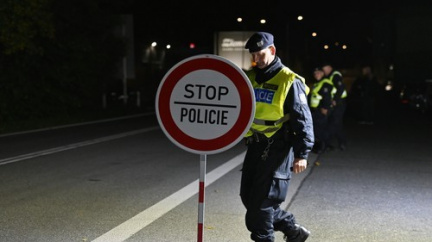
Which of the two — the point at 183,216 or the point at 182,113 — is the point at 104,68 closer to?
the point at 183,216

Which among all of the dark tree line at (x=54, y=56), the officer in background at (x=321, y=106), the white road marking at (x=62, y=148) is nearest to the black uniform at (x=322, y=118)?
the officer in background at (x=321, y=106)

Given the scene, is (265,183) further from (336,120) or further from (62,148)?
(62,148)

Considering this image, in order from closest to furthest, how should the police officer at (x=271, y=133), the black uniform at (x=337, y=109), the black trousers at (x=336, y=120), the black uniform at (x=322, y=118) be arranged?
the police officer at (x=271, y=133)
the black uniform at (x=322, y=118)
the black uniform at (x=337, y=109)
the black trousers at (x=336, y=120)

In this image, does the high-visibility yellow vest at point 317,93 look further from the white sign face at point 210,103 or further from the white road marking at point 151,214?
the white sign face at point 210,103

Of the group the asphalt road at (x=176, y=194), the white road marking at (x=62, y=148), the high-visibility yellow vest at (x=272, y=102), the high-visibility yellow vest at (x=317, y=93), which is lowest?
the white road marking at (x=62, y=148)

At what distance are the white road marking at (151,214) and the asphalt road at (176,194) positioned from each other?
1 cm

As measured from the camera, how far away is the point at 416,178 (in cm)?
945

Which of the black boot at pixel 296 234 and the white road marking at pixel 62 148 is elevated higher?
the black boot at pixel 296 234

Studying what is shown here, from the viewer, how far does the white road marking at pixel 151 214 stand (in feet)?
19.7

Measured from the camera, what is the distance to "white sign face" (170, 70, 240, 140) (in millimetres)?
3840

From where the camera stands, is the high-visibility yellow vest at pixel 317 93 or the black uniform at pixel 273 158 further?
the high-visibility yellow vest at pixel 317 93

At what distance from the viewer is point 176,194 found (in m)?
8.13

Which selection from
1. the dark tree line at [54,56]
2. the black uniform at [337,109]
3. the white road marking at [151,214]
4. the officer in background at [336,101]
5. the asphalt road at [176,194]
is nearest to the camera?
the white road marking at [151,214]

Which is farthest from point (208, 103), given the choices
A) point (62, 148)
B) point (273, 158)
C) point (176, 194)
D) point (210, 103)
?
point (62, 148)
